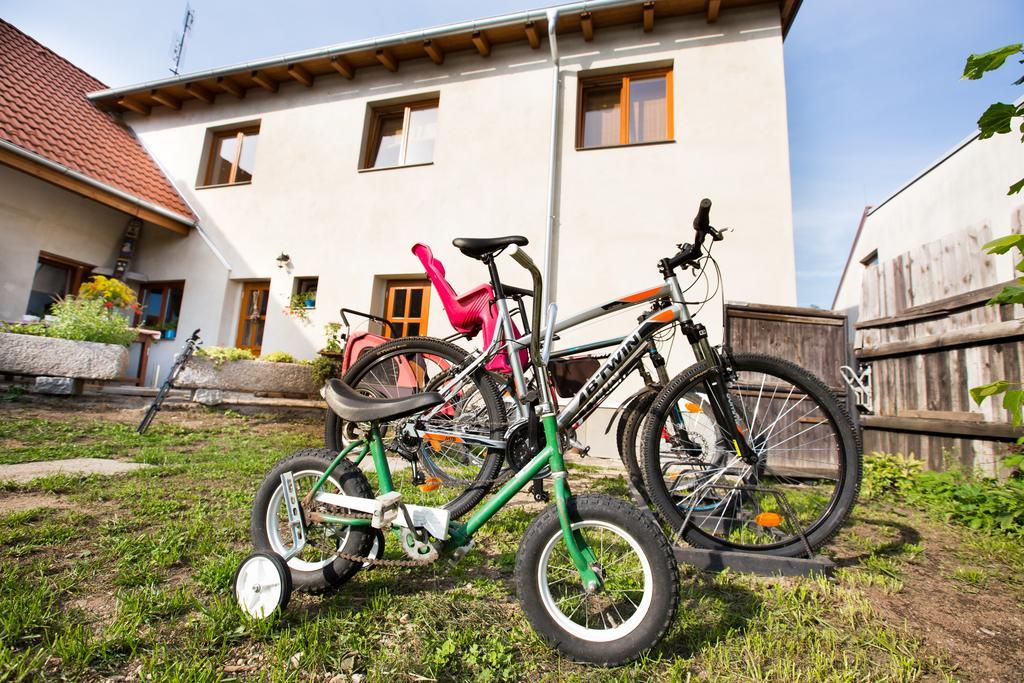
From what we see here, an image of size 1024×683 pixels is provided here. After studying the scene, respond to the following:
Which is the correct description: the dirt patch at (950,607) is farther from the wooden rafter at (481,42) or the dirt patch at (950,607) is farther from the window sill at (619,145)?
the wooden rafter at (481,42)

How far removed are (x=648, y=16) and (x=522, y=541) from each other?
7.08 metres

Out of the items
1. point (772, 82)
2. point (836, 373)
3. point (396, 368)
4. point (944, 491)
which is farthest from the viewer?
point (772, 82)

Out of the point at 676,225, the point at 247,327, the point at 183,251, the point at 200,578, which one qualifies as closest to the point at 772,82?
the point at 676,225

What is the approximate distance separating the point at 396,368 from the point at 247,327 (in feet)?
21.3

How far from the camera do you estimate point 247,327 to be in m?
7.84

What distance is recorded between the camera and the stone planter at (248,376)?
619 cm

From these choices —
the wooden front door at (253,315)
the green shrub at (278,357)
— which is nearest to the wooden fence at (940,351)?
the green shrub at (278,357)

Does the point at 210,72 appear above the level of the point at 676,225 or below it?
above

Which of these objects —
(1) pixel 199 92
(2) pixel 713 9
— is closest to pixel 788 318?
(2) pixel 713 9

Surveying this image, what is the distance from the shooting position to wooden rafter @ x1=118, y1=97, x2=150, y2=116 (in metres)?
8.95

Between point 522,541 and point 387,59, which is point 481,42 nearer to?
point 387,59

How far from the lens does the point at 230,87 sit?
827cm

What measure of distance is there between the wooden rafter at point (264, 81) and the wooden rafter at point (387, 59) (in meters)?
2.23

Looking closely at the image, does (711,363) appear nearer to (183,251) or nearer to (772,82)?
(772,82)
